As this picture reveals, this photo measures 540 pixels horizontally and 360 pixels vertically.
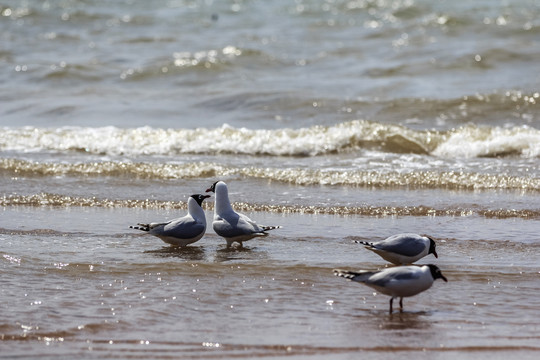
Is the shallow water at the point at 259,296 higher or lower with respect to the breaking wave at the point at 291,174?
A: lower

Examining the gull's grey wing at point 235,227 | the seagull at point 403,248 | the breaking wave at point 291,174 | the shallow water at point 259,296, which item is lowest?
the shallow water at point 259,296

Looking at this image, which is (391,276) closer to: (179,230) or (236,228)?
(236,228)

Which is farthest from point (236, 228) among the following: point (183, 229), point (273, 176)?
point (273, 176)

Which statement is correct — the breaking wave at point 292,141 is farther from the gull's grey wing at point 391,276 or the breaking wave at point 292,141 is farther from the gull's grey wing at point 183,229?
the gull's grey wing at point 391,276

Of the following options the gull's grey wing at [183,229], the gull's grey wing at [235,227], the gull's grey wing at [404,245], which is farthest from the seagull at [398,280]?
the gull's grey wing at [183,229]

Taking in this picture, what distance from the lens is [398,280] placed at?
215 inches

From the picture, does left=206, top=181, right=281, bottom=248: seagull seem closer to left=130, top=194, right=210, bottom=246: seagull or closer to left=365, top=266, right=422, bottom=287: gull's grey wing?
left=130, top=194, right=210, bottom=246: seagull

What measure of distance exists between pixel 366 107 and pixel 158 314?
31.7 feet

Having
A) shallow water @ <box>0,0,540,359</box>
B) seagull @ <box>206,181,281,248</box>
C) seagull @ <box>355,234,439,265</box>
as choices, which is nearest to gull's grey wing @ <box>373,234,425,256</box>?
seagull @ <box>355,234,439,265</box>

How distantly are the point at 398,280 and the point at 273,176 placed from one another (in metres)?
4.86

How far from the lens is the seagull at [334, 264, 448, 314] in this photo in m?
5.45

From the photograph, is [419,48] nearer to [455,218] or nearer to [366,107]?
[366,107]

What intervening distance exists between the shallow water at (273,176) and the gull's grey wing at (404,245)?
257 millimetres

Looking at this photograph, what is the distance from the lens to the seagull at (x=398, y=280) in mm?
5449
